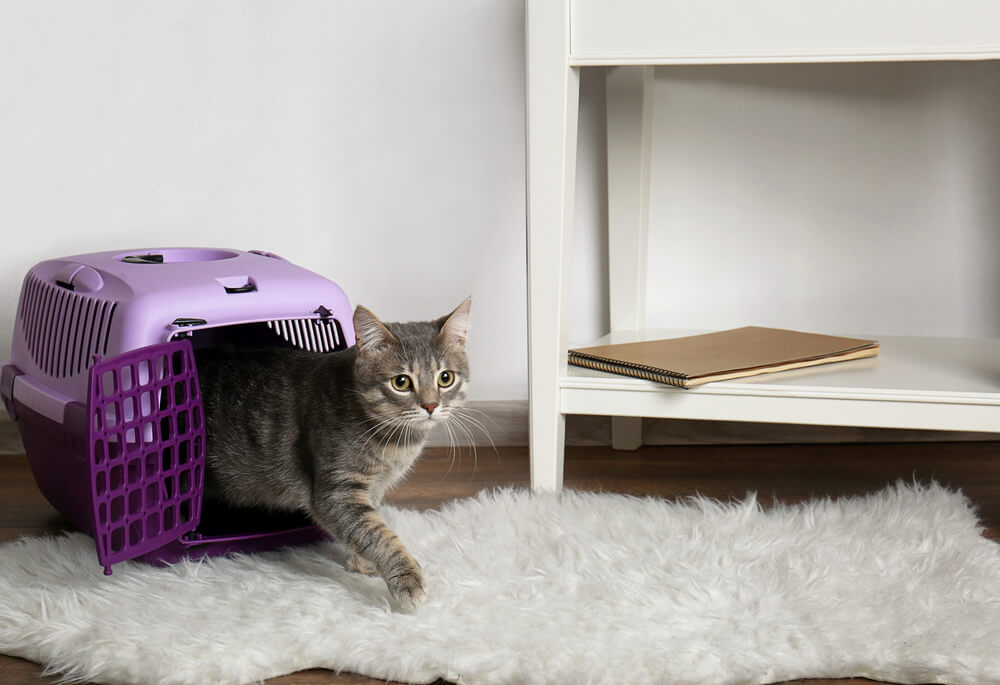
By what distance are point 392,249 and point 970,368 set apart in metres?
1.03

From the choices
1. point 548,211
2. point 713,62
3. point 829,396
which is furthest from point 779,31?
point 829,396

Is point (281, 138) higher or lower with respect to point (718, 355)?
higher

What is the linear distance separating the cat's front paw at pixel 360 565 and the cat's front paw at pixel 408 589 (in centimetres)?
12

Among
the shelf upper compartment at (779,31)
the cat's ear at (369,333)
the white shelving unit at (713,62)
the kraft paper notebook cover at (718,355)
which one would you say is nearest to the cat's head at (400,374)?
the cat's ear at (369,333)

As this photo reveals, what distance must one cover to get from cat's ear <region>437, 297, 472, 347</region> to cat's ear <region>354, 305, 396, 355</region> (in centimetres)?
8

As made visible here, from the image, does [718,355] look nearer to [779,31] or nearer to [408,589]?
[779,31]

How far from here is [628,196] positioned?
1586mm

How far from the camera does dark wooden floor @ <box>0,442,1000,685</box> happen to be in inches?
55.1

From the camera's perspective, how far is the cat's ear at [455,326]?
3.71ft

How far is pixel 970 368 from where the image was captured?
1325mm

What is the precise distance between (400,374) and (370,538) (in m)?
0.20

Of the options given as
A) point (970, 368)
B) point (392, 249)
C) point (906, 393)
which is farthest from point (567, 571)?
point (392, 249)

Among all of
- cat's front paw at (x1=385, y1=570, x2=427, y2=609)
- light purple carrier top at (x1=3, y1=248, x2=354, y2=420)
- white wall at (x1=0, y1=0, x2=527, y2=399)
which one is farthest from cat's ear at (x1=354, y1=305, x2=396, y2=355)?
white wall at (x1=0, y1=0, x2=527, y2=399)

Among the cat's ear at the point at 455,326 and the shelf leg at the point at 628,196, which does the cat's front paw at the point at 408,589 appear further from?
the shelf leg at the point at 628,196
